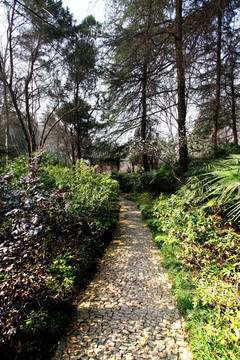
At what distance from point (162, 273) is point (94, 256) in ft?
4.00

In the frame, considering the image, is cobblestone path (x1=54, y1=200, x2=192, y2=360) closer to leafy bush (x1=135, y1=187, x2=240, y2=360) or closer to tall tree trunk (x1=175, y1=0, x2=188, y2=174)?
leafy bush (x1=135, y1=187, x2=240, y2=360)

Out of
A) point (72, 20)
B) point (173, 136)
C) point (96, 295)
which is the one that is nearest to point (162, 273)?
point (96, 295)

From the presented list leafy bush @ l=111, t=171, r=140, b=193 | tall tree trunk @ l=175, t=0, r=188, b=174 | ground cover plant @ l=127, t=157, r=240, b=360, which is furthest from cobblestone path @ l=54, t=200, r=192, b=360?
leafy bush @ l=111, t=171, r=140, b=193

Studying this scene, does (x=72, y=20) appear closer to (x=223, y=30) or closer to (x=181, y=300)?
(x=223, y=30)

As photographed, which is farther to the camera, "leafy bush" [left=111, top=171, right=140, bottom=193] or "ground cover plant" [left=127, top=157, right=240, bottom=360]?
"leafy bush" [left=111, top=171, right=140, bottom=193]

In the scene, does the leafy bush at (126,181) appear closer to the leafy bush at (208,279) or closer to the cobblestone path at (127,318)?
the leafy bush at (208,279)

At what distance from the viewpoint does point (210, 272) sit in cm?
210

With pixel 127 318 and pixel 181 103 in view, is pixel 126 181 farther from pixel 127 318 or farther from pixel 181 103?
pixel 127 318

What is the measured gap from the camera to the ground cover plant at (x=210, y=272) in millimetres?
1448

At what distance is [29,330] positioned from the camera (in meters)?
1.58

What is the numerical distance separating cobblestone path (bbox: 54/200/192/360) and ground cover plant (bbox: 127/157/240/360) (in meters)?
0.19

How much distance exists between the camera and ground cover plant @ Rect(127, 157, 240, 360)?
1.45 meters

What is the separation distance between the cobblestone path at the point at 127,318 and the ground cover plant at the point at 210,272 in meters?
0.19

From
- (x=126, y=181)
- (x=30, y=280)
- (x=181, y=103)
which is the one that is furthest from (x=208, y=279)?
(x=126, y=181)
